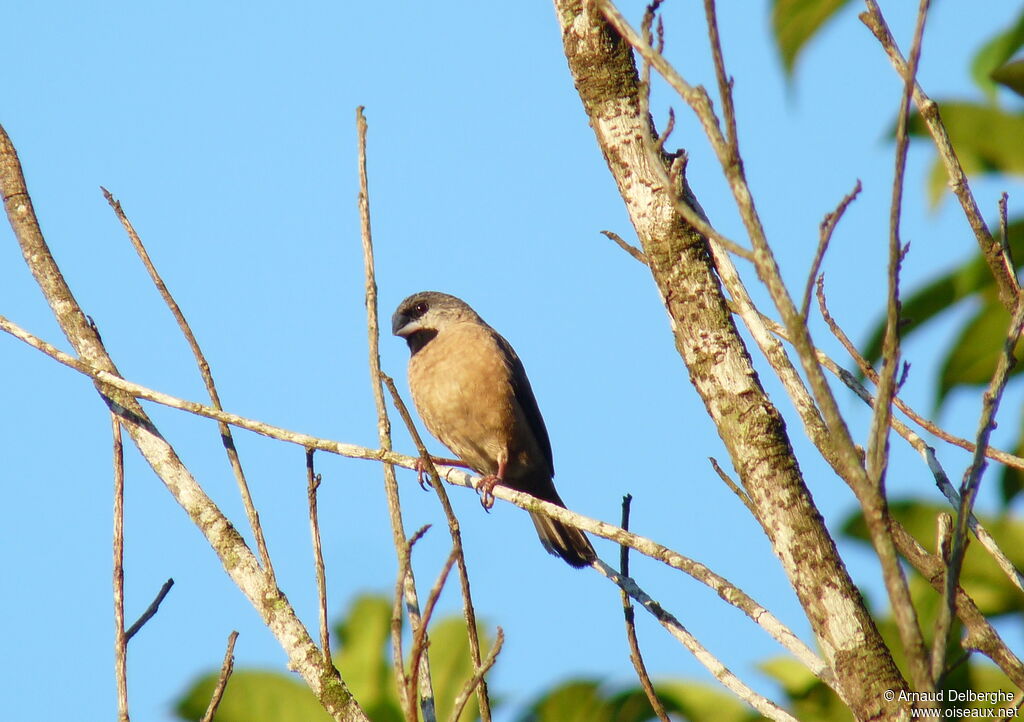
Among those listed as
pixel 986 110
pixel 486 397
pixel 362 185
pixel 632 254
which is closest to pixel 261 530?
pixel 362 185

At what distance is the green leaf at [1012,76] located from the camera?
6355mm

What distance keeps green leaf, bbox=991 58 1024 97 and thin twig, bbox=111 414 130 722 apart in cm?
535

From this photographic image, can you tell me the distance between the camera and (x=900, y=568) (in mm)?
1999

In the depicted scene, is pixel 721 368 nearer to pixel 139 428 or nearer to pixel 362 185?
pixel 362 185

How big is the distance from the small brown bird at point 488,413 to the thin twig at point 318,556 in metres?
2.87

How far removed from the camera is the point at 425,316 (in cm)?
751

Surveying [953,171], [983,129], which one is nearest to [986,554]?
[983,129]

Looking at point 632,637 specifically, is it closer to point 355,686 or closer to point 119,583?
point 119,583

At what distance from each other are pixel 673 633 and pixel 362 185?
5.57ft

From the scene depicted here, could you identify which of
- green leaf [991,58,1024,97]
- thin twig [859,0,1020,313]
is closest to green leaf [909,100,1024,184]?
green leaf [991,58,1024,97]

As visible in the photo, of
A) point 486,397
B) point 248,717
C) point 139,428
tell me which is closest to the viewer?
point 139,428

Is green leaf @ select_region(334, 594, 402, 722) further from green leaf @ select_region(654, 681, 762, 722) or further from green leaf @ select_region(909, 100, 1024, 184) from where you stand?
green leaf @ select_region(909, 100, 1024, 184)

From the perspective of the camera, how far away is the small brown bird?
21.7 feet

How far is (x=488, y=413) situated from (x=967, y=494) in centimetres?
455
